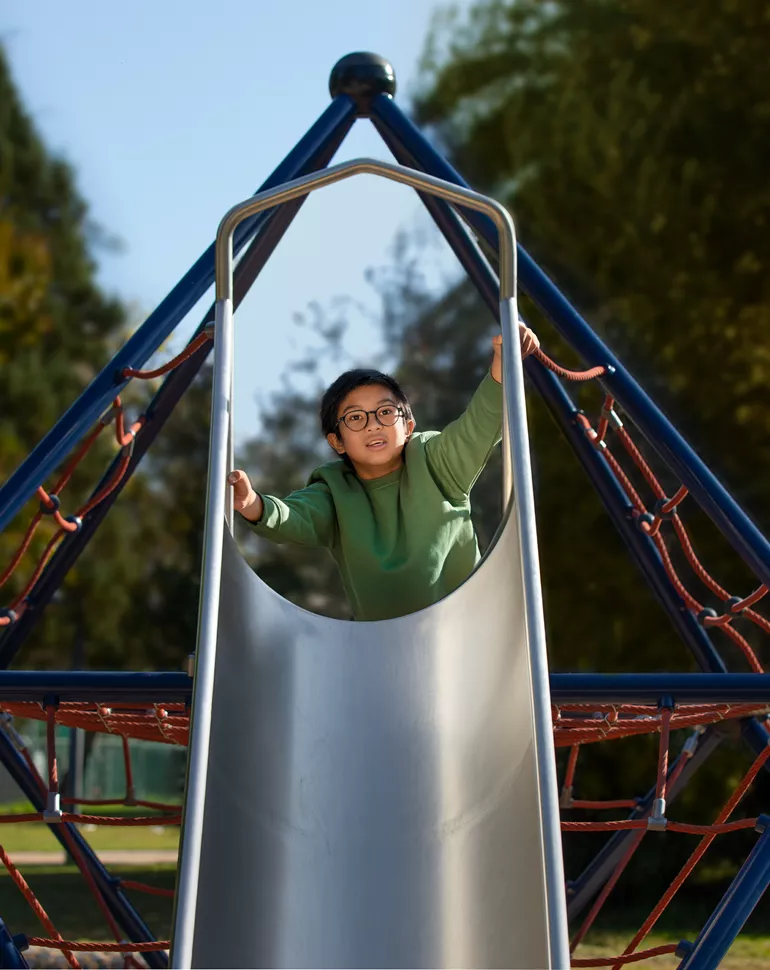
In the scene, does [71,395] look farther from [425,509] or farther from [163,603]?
[425,509]

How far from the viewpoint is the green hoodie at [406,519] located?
9.01 feet

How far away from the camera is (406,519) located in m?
2.83

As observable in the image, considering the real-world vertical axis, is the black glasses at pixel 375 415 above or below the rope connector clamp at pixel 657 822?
above

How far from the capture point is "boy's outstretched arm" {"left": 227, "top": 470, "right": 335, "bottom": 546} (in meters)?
2.68

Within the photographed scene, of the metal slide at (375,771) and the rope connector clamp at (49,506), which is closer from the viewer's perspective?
the metal slide at (375,771)

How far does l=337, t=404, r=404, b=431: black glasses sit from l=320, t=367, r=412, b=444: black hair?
0.04 metres

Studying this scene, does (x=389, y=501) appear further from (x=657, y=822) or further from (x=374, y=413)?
(x=657, y=822)

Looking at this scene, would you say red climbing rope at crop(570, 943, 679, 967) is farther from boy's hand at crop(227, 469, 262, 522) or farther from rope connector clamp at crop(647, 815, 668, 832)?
boy's hand at crop(227, 469, 262, 522)

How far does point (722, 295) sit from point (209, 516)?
740 cm

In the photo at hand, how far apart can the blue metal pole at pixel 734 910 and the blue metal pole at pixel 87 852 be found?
1.43m

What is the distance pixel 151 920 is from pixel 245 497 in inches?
212

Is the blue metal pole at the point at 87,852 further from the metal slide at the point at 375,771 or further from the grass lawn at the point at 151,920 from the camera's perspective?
the grass lawn at the point at 151,920

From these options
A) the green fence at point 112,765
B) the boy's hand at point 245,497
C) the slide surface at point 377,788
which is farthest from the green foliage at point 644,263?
the green fence at point 112,765

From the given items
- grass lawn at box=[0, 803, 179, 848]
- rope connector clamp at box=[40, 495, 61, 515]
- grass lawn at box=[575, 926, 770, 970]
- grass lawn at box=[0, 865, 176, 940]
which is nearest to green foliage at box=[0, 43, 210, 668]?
grass lawn at box=[0, 803, 179, 848]
